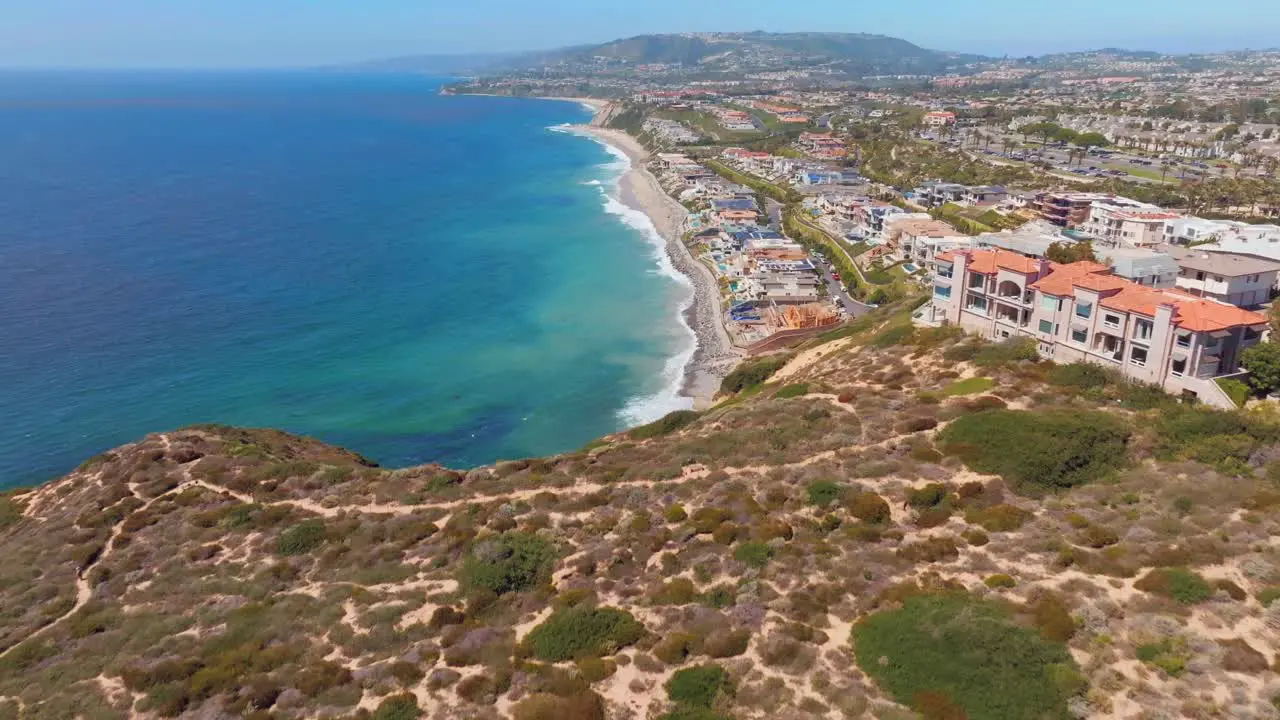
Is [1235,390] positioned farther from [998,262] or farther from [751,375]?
[751,375]

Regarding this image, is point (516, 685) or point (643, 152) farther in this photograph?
point (643, 152)

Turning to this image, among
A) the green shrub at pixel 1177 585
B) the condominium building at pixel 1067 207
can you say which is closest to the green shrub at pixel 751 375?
the green shrub at pixel 1177 585

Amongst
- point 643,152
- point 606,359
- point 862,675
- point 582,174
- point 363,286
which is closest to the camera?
point 862,675

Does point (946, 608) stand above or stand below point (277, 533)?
above

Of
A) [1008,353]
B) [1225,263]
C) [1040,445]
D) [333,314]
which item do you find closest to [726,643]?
[1040,445]

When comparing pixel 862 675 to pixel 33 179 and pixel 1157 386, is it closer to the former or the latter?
pixel 1157 386

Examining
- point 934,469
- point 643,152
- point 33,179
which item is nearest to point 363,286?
point 934,469

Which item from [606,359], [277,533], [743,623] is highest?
[743,623]
